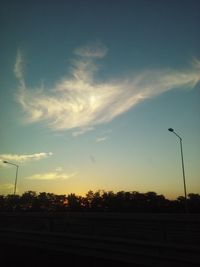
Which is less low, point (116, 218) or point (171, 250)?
point (116, 218)

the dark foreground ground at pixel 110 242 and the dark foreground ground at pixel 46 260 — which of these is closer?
the dark foreground ground at pixel 110 242

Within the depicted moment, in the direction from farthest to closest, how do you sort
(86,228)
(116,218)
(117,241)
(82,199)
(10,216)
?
(82,199) → (10,216) → (86,228) → (116,218) → (117,241)

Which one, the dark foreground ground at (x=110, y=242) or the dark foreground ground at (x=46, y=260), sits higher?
the dark foreground ground at (x=110, y=242)

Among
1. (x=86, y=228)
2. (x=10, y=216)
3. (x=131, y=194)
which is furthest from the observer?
(x=131, y=194)

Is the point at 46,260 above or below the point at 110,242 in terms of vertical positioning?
below

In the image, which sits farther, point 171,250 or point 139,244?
point 139,244

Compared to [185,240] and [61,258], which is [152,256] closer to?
[185,240]

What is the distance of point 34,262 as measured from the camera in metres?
11.0

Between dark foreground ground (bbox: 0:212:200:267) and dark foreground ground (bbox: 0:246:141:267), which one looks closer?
dark foreground ground (bbox: 0:212:200:267)

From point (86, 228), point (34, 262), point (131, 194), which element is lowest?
point (34, 262)

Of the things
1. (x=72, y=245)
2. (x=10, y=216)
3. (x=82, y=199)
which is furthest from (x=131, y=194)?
(x=72, y=245)

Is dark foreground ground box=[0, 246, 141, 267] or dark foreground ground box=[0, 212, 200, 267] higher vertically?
dark foreground ground box=[0, 212, 200, 267]

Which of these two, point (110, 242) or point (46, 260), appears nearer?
point (110, 242)

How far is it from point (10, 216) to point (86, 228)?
22.9ft
